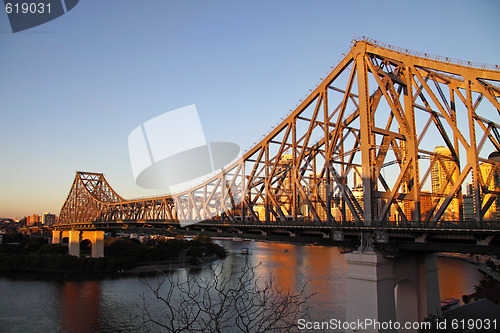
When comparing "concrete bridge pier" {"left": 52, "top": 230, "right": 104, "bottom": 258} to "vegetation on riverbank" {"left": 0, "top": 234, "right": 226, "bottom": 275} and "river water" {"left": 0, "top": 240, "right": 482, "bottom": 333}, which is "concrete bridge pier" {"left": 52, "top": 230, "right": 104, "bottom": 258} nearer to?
"vegetation on riverbank" {"left": 0, "top": 234, "right": 226, "bottom": 275}

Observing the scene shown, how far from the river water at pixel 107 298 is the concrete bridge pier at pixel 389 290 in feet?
8.60

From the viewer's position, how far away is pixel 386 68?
2442cm

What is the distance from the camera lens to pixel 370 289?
18375 millimetres

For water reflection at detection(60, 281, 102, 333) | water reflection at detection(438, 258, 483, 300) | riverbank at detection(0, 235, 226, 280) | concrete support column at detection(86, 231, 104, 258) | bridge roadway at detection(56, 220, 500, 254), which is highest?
bridge roadway at detection(56, 220, 500, 254)

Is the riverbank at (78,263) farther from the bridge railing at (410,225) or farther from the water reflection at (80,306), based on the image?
the bridge railing at (410,225)

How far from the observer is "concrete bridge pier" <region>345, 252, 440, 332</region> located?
1797cm

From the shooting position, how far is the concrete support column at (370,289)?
58.9ft

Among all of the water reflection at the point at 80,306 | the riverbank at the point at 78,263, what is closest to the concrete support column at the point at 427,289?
the water reflection at the point at 80,306

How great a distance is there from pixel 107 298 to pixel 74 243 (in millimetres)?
33778

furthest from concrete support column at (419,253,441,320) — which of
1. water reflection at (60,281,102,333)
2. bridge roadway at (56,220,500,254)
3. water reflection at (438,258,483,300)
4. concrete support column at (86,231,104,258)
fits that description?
concrete support column at (86,231,104,258)

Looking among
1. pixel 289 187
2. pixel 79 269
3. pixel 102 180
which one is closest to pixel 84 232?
pixel 79 269

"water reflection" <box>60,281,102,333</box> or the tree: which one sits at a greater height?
the tree

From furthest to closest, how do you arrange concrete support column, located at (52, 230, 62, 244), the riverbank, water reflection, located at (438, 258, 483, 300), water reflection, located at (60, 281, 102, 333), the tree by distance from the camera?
1. concrete support column, located at (52, 230, 62, 244)
2. the riverbank
3. water reflection, located at (438, 258, 483, 300)
4. water reflection, located at (60, 281, 102, 333)
5. the tree

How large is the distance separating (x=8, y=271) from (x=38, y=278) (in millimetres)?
9036
